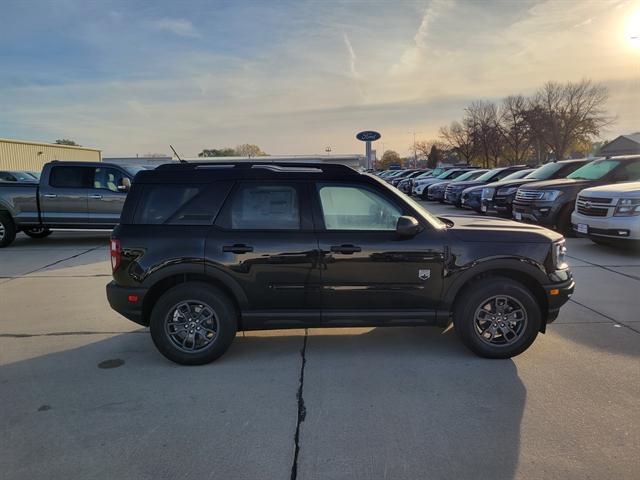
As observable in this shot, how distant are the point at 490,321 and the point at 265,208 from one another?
2346 mm

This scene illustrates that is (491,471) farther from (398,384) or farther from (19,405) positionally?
(19,405)

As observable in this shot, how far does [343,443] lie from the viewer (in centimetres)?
302

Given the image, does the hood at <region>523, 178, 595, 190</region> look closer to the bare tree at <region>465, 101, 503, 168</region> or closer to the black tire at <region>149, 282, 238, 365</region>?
the black tire at <region>149, 282, 238, 365</region>

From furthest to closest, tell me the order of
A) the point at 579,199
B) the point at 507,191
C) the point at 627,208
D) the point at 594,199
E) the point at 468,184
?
the point at 468,184, the point at 507,191, the point at 579,199, the point at 594,199, the point at 627,208

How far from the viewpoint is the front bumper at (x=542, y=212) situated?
35.6ft

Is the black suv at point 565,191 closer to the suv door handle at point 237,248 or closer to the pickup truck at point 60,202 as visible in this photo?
the suv door handle at point 237,248

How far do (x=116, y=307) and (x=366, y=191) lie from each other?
2569 mm

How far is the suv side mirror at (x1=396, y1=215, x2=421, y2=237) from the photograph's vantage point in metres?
4.02

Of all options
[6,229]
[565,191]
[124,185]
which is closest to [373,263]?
[124,185]

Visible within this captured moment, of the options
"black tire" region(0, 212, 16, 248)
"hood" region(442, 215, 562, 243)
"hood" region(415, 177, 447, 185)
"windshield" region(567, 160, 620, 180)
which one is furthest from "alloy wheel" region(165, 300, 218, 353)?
"hood" region(415, 177, 447, 185)

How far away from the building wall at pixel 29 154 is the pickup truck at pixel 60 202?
34.2m

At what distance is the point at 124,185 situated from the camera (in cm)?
1058

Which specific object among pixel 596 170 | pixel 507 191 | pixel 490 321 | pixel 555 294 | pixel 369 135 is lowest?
pixel 490 321

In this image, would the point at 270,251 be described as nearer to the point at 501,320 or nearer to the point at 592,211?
the point at 501,320
